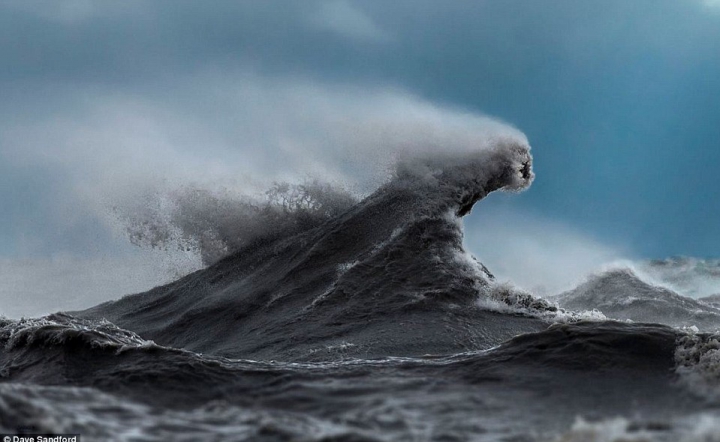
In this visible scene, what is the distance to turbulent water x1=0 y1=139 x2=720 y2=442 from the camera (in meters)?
4.78

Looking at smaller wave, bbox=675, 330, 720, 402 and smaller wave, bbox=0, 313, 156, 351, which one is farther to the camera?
smaller wave, bbox=0, 313, 156, 351

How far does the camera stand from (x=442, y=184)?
17266mm

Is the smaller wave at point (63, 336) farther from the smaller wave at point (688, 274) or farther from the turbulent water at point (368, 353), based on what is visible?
the smaller wave at point (688, 274)

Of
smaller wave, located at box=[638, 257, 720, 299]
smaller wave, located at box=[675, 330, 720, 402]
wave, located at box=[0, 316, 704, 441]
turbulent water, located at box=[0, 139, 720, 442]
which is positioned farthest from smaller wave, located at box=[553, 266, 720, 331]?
wave, located at box=[0, 316, 704, 441]

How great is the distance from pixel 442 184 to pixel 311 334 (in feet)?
26.5

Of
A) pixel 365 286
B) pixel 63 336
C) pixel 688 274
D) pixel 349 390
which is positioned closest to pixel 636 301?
pixel 365 286

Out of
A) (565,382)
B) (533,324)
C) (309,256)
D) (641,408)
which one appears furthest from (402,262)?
(641,408)

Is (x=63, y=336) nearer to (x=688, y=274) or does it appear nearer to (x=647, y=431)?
(x=647, y=431)

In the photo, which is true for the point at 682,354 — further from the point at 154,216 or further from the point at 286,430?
the point at 154,216

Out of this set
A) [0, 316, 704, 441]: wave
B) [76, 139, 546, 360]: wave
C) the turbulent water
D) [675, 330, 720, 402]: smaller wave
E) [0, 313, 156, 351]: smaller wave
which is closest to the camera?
[0, 316, 704, 441]: wave

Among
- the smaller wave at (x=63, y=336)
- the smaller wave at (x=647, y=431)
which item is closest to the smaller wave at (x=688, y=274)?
the smaller wave at (x=63, y=336)

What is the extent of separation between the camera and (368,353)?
8586 millimetres

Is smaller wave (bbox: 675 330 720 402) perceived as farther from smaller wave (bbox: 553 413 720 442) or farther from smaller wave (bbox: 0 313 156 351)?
smaller wave (bbox: 0 313 156 351)

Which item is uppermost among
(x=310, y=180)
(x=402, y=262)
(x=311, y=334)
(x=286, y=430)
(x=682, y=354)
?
(x=310, y=180)
